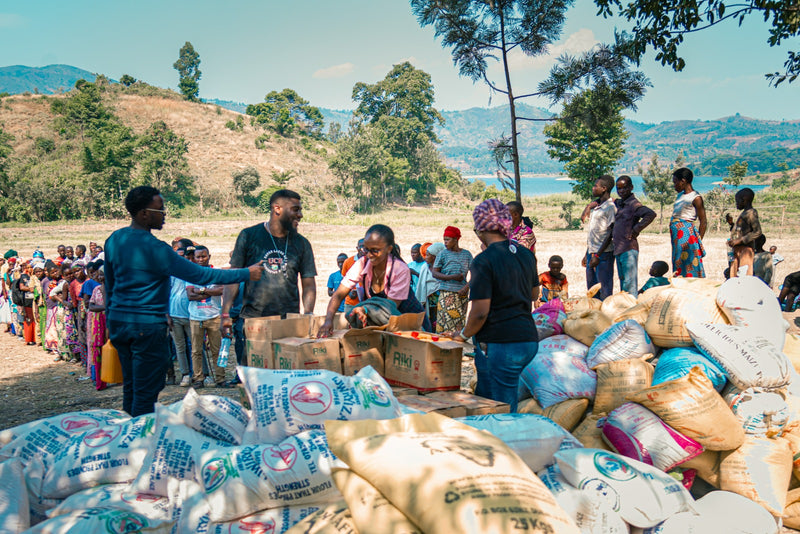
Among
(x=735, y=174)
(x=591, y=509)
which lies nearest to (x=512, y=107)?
(x=591, y=509)

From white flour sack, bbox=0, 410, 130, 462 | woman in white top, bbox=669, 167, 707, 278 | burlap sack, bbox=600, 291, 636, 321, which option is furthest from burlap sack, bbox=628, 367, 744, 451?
woman in white top, bbox=669, 167, 707, 278

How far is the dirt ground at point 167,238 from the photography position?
6113 mm

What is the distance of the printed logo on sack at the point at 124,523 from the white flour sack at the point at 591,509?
1677 mm

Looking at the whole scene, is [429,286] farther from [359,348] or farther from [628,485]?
[628,485]

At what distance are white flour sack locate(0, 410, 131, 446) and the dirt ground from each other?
2.84m

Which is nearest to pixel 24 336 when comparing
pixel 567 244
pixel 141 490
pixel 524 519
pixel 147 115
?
pixel 141 490

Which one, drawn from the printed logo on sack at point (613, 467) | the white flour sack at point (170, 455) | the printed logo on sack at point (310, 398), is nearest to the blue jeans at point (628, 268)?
the printed logo on sack at point (613, 467)

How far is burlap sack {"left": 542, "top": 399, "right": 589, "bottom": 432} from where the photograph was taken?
3.62 meters

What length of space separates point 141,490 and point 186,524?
349 millimetres

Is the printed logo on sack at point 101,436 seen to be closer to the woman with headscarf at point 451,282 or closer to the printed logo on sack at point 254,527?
the printed logo on sack at point 254,527

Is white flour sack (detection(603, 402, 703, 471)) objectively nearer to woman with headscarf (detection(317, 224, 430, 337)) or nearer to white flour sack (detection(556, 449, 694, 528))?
white flour sack (detection(556, 449, 694, 528))

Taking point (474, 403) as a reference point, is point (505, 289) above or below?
above

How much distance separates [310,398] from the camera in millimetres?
2496

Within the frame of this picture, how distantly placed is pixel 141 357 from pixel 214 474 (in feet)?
4.63
